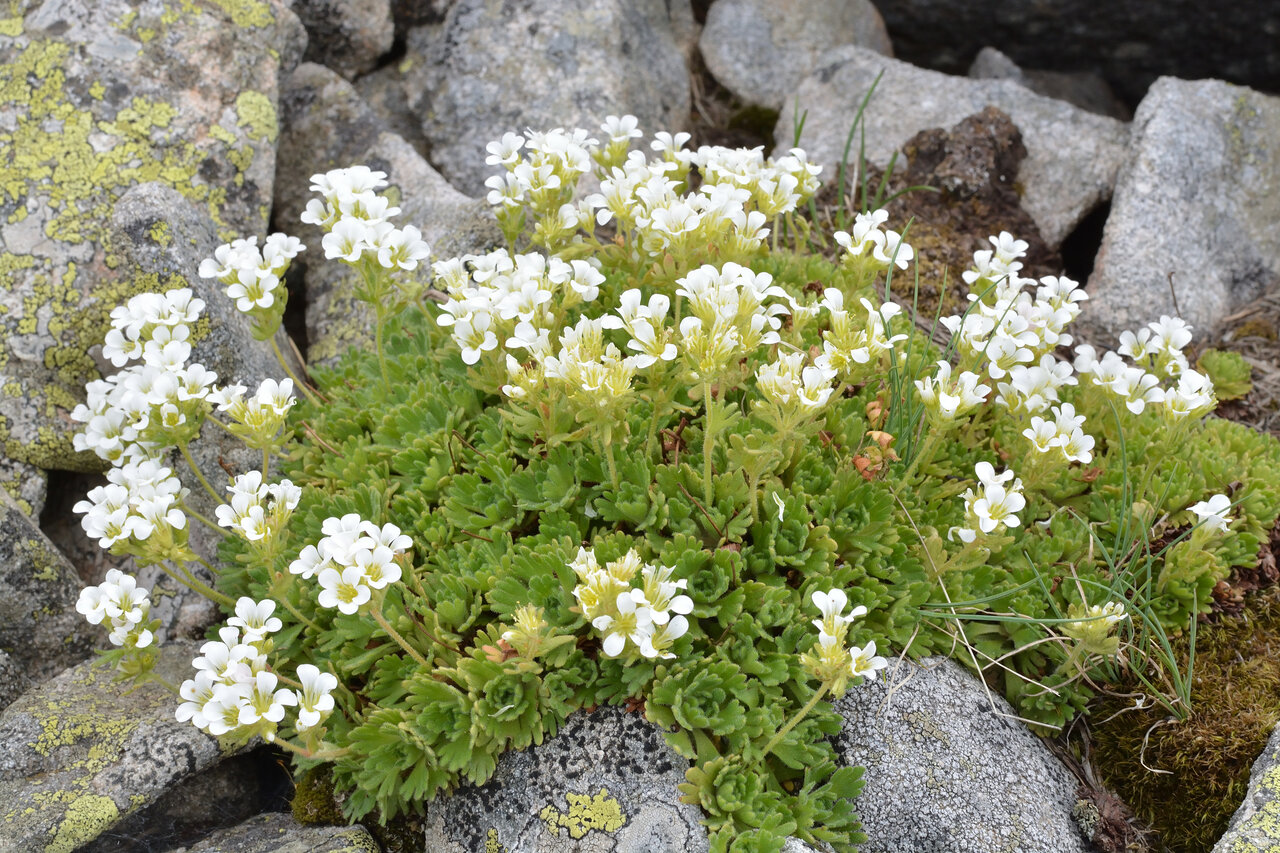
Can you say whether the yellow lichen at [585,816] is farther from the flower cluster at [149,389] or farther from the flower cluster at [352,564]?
the flower cluster at [149,389]

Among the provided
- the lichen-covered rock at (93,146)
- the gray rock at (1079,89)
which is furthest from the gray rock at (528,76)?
the gray rock at (1079,89)

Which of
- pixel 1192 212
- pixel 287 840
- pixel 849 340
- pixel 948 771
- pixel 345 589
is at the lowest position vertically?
pixel 287 840

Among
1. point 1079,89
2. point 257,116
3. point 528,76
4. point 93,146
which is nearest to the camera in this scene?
point 93,146

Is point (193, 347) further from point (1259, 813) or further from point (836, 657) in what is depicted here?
point (1259, 813)

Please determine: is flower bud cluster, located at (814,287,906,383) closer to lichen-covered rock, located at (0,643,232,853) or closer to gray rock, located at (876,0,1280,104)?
lichen-covered rock, located at (0,643,232,853)

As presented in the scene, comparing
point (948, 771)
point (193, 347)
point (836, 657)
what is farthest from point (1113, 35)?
point (193, 347)

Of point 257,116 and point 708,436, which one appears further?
point 257,116
